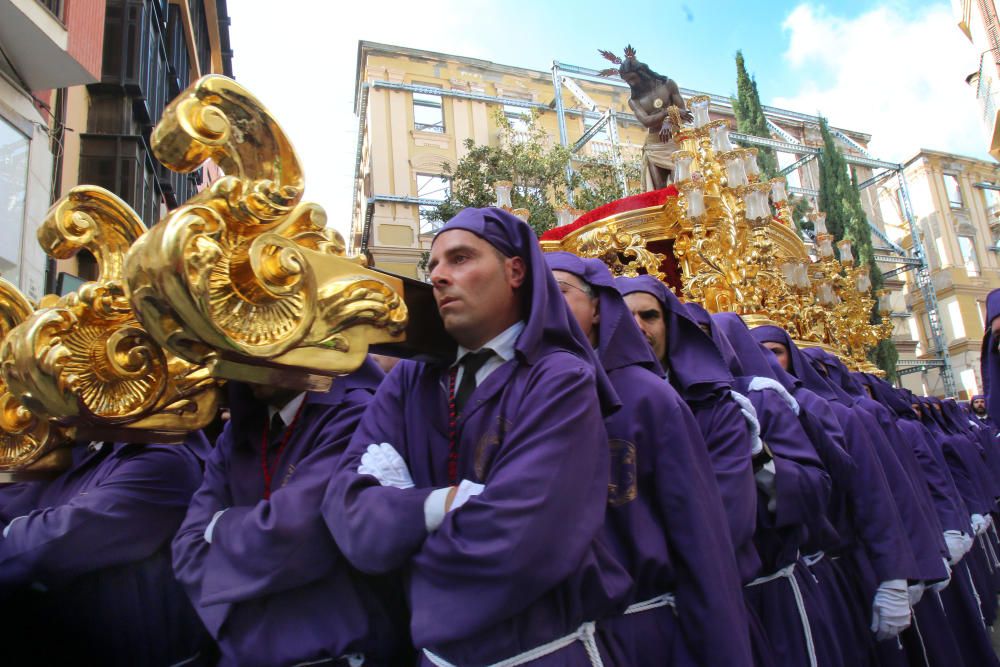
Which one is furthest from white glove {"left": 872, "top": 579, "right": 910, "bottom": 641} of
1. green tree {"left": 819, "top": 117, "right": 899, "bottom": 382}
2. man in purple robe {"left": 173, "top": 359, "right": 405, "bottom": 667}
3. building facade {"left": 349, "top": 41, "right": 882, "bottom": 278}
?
green tree {"left": 819, "top": 117, "right": 899, "bottom": 382}

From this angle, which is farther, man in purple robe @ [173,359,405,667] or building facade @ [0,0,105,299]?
building facade @ [0,0,105,299]

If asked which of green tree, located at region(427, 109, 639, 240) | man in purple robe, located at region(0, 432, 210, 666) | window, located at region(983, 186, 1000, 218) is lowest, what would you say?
man in purple robe, located at region(0, 432, 210, 666)

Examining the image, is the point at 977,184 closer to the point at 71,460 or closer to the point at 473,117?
the point at 473,117

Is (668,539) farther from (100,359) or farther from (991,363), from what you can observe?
(991,363)

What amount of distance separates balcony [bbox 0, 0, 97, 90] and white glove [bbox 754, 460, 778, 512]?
27.3 feet

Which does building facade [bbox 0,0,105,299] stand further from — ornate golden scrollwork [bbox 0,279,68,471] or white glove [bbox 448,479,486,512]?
white glove [bbox 448,479,486,512]

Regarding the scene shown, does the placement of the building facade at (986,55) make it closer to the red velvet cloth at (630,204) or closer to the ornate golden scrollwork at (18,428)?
the red velvet cloth at (630,204)

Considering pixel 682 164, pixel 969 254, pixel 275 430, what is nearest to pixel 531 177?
pixel 682 164

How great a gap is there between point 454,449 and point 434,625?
463 mm

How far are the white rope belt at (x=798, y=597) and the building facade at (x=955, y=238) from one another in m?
26.6

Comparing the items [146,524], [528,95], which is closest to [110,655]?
[146,524]

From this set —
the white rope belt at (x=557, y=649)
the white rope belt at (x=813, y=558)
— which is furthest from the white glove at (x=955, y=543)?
the white rope belt at (x=557, y=649)

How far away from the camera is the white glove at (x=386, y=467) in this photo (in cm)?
170

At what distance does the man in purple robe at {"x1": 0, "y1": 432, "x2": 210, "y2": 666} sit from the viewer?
7.40ft
